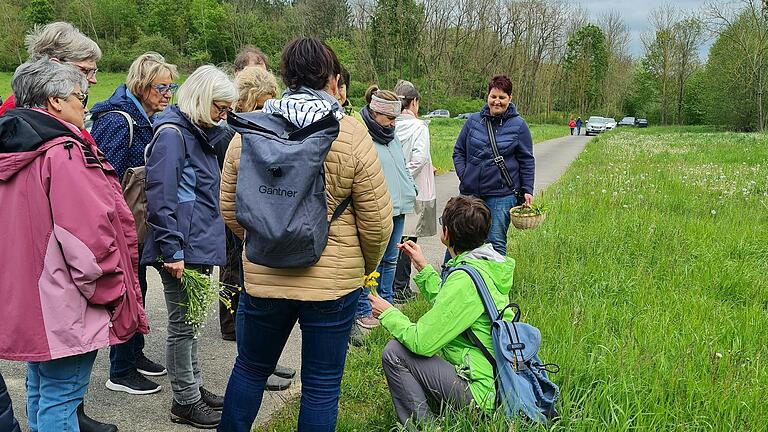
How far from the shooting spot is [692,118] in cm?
6856

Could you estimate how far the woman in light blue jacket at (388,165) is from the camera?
4.82m

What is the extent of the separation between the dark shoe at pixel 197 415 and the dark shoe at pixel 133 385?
0.44 meters

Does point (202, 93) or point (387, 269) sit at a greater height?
point (202, 93)

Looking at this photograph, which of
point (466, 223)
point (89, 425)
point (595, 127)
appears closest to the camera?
point (466, 223)

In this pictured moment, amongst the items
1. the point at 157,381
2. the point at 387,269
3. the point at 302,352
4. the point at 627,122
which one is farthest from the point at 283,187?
the point at 627,122

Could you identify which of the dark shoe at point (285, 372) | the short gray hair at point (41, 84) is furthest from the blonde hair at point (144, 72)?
the dark shoe at point (285, 372)

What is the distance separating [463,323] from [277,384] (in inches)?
65.7

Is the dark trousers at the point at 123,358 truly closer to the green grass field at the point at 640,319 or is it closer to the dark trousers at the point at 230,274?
the dark trousers at the point at 230,274

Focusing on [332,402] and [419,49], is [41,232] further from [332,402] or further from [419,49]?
[419,49]

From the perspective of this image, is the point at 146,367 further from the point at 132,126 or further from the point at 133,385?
the point at 132,126

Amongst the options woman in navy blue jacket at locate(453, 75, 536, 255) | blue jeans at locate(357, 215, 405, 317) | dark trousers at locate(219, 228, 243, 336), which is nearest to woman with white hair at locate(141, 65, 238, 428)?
dark trousers at locate(219, 228, 243, 336)

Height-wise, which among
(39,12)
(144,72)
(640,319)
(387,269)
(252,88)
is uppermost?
(39,12)

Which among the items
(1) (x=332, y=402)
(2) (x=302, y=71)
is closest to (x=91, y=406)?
(1) (x=332, y=402)

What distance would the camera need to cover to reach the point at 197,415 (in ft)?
11.5
